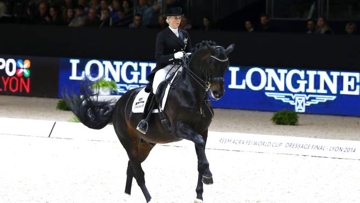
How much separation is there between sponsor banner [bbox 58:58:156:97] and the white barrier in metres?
3.00

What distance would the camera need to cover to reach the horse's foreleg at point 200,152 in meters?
8.55

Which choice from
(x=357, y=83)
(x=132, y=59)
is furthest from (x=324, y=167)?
(x=132, y=59)

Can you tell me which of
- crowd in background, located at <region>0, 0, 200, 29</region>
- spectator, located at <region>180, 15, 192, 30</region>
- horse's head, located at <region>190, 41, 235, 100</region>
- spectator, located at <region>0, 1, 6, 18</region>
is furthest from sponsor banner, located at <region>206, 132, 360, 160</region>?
spectator, located at <region>0, 1, 6, 18</region>

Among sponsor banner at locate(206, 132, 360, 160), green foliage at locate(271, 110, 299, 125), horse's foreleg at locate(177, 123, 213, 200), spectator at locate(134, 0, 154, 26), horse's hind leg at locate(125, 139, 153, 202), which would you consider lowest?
green foliage at locate(271, 110, 299, 125)

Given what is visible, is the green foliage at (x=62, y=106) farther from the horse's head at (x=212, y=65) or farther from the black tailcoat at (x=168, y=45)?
the horse's head at (x=212, y=65)

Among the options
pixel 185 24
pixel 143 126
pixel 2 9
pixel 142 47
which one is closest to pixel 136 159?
pixel 143 126

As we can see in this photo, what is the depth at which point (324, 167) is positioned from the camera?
Result: 39.5 ft

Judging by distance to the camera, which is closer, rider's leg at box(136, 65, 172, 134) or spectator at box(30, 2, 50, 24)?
rider's leg at box(136, 65, 172, 134)

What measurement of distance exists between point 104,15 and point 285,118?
497 centimetres

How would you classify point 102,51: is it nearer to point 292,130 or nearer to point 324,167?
point 292,130

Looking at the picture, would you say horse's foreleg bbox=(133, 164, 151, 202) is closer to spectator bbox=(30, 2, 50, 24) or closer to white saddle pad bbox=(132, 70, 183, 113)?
Result: white saddle pad bbox=(132, 70, 183, 113)

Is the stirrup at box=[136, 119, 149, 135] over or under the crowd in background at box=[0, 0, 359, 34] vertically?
under

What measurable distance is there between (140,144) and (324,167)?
121 inches

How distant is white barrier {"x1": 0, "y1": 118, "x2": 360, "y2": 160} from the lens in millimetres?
12953
